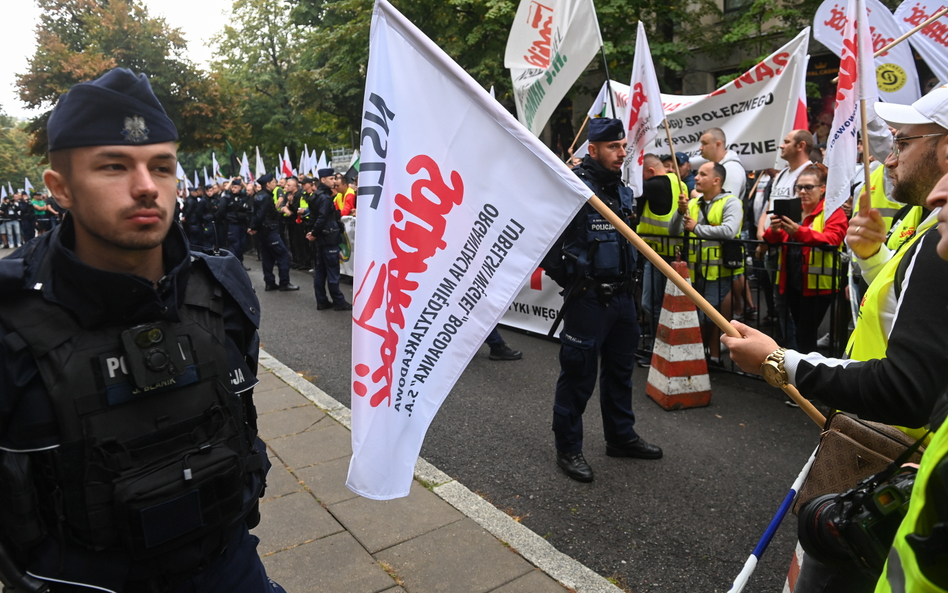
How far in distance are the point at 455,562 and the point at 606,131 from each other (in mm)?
2575

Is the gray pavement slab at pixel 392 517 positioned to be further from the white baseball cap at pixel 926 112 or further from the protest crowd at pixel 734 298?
the white baseball cap at pixel 926 112

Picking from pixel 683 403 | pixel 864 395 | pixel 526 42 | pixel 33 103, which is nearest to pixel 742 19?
pixel 526 42

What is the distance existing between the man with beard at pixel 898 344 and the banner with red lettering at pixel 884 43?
4.75m

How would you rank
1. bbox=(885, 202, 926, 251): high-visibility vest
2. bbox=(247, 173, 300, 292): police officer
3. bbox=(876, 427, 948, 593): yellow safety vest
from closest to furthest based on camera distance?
bbox=(876, 427, 948, 593): yellow safety vest < bbox=(885, 202, 926, 251): high-visibility vest < bbox=(247, 173, 300, 292): police officer

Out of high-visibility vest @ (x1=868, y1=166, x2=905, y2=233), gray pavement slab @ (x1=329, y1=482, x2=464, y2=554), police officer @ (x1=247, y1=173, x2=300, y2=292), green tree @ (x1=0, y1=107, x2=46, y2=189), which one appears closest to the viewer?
gray pavement slab @ (x1=329, y1=482, x2=464, y2=554)

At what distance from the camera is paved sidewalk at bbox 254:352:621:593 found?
313cm

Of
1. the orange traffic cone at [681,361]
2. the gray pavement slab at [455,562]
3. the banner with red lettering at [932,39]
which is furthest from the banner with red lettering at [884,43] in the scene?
the gray pavement slab at [455,562]

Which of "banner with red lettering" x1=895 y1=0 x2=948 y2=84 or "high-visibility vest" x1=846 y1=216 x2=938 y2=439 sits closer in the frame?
"high-visibility vest" x1=846 y1=216 x2=938 y2=439

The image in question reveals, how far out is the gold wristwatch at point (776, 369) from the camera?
2.05 metres

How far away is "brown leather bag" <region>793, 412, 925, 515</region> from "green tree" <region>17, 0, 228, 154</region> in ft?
111

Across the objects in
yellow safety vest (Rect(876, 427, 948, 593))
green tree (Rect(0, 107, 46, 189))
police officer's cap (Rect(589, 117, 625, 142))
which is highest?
police officer's cap (Rect(589, 117, 625, 142))

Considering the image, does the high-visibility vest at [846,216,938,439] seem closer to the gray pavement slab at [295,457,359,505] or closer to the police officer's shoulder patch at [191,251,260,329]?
the police officer's shoulder patch at [191,251,260,329]

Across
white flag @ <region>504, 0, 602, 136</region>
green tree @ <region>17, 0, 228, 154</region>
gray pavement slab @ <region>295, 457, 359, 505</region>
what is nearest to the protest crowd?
white flag @ <region>504, 0, 602, 136</region>

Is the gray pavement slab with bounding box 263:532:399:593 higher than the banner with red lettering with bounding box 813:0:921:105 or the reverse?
the reverse
